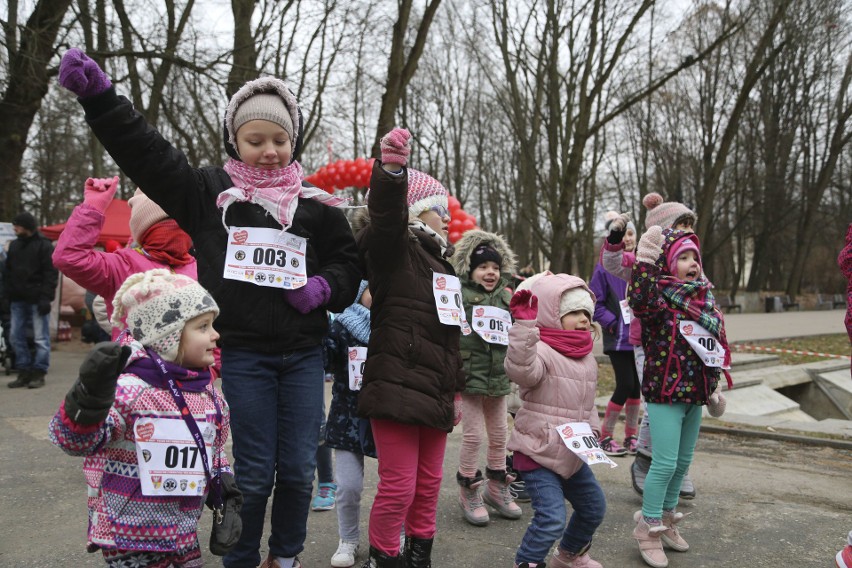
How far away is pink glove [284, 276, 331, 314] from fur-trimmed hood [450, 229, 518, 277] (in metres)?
1.76

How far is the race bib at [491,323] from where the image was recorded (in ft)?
14.3

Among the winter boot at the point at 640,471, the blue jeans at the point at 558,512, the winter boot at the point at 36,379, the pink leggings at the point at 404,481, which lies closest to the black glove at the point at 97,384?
the pink leggings at the point at 404,481

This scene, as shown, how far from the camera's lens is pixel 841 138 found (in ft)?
104

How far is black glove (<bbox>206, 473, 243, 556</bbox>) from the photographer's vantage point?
2334 mm

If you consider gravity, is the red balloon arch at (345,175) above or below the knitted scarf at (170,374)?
above

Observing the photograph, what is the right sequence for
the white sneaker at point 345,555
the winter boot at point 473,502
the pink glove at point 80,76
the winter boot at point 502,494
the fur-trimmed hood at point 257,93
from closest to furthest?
the pink glove at point 80,76, the fur-trimmed hood at point 257,93, the white sneaker at point 345,555, the winter boot at point 473,502, the winter boot at point 502,494

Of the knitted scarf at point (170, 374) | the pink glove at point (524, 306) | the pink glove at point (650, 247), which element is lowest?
the knitted scarf at point (170, 374)

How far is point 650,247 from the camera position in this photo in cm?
372

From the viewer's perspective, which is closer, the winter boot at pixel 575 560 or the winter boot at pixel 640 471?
the winter boot at pixel 575 560

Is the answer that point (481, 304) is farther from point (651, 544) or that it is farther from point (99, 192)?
point (99, 192)

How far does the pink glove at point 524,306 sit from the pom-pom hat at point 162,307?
1.38 m

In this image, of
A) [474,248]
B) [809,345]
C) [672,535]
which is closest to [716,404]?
[672,535]

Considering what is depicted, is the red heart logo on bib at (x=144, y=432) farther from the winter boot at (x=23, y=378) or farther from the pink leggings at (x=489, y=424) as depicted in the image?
the winter boot at (x=23, y=378)

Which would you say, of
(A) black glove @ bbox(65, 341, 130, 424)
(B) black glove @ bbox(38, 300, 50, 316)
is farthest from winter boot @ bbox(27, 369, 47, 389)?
(A) black glove @ bbox(65, 341, 130, 424)
